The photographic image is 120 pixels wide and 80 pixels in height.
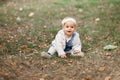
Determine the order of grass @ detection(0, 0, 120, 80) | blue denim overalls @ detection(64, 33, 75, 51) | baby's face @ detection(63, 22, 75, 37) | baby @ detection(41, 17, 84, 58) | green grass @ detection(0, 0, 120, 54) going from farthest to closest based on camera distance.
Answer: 1. green grass @ detection(0, 0, 120, 54)
2. blue denim overalls @ detection(64, 33, 75, 51)
3. baby's face @ detection(63, 22, 75, 37)
4. baby @ detection(41, 17, 84, 58)
5. grass @ detection(0, 0, 120, 80)

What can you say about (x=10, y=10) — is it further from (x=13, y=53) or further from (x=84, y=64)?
(x=84, y=64)

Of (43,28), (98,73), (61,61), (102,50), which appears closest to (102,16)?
(43,28)

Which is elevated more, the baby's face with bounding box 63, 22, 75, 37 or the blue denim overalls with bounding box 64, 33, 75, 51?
the baby's face with bounding box 63, 22, 75, 37

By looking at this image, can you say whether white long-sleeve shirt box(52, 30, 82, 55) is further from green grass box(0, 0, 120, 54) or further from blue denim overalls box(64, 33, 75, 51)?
green grass box(0, 0, 120, 54)

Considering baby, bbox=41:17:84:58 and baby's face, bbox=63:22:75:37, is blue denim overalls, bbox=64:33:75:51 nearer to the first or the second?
baby, bbox=41:17:84:58

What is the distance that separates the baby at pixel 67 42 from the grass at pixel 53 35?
193 mm

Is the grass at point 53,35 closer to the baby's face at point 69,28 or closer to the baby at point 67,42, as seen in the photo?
the baby at point 67,42

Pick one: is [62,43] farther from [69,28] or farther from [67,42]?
[69,28]

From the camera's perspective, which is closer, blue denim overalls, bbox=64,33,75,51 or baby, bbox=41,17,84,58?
baby, bbox=41,17,84,58

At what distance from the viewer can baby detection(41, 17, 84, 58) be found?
21.2ft

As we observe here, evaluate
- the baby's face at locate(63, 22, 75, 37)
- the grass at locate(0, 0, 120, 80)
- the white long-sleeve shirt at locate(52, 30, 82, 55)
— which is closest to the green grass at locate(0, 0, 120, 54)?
the grass at locate(0, 0, 120, 80)

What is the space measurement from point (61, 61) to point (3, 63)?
3.73 ft

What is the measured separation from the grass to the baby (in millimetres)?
193

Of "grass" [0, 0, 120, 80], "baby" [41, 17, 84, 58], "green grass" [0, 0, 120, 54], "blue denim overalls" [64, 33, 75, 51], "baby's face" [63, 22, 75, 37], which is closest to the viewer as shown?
"grass" [0, 0, 120, 80]
